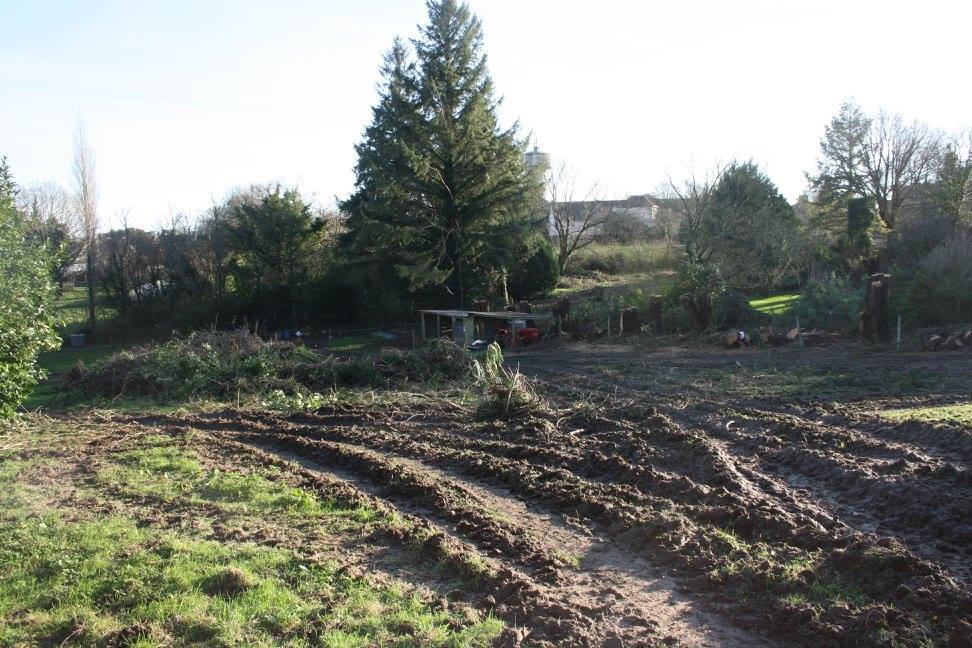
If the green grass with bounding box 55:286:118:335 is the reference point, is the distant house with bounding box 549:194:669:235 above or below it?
above

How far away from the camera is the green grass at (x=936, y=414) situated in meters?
10.4

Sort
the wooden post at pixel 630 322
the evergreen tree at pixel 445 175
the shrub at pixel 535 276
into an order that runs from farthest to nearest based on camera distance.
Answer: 1. the shrub at pixel 535 276
2. the evergreen tree at pixel 445 175
3. the wooden post at pixel 630 322

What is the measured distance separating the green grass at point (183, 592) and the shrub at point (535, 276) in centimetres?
2989

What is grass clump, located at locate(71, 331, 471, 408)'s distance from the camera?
672 inches

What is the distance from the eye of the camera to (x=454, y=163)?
31.7m

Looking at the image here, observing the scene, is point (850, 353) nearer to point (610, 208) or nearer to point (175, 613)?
point (175, 613)

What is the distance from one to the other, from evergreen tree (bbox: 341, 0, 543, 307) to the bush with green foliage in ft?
67.5

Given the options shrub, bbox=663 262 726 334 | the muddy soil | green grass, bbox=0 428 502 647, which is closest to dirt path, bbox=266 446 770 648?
the muddy soil

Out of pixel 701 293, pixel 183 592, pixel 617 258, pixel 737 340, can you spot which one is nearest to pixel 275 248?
pixel 617 258

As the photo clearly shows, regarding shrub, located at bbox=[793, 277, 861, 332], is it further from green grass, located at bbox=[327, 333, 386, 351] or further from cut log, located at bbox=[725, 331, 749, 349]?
green grass, located at bbox=[327, 333, 386, 351]

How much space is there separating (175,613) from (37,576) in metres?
1.54

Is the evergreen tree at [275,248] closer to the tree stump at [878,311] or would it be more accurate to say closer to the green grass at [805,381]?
the green grass at [805,381]

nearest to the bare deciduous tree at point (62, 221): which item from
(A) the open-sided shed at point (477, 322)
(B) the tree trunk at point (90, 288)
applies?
(B) the tree trunk at point (90, 288)

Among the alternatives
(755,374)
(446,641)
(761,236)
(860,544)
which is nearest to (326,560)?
(446,641)
